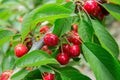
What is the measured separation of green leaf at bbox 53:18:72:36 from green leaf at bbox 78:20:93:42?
0.20 ft

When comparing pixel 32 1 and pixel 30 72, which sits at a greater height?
pixel 30 72

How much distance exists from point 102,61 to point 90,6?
0.29 m

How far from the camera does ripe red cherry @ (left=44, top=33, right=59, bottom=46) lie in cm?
161

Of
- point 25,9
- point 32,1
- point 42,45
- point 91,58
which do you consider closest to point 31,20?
point 42,45

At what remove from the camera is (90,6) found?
5.44 ft

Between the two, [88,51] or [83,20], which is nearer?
[88,51]

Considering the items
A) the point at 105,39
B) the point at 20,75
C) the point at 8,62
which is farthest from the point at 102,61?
the point at 8,62

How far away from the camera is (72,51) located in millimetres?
1649

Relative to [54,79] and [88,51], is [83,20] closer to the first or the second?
[88,51]

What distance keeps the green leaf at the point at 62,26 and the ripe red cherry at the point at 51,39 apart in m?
0.03

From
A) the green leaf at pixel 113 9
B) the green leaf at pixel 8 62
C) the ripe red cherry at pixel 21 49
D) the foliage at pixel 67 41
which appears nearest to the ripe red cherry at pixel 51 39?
the foliage at pixel 67 41

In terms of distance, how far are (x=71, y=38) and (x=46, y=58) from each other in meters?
0.26

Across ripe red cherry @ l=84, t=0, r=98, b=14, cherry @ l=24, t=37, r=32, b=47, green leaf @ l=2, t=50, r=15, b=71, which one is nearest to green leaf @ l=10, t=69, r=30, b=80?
cherry @ l=24, t=37, r=32, b=47

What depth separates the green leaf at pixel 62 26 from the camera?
1.62m
